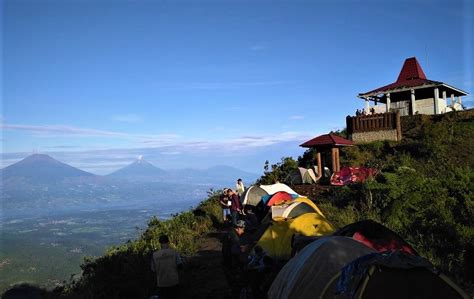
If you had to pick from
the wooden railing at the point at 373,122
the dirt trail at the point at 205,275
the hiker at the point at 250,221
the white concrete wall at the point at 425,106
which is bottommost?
the dirt trail at the point at 205,275

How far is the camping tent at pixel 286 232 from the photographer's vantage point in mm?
11375

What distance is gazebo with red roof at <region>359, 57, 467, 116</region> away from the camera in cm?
3008

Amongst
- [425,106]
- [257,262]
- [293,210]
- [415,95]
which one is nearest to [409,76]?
[415,95]

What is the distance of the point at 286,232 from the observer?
11516 mm

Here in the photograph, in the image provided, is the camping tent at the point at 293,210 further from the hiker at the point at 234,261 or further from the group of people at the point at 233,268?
the hiker at the point at 234,261

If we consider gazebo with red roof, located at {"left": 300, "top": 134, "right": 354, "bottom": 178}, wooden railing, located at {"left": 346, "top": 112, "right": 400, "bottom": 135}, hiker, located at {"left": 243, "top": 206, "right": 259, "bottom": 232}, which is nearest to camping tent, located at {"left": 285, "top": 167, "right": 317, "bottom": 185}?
gazebo with red roof, located at {"left": 300, "top": 134, "right": 354, "bottom": 178}

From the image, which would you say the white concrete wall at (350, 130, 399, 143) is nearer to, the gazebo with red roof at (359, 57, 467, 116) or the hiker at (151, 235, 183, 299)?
the gazebo with red roof at (359, 57, 467, 116)

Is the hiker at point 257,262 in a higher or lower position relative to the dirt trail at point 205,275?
higher

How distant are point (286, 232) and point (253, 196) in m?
7.38

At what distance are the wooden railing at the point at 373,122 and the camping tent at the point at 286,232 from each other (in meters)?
15.1

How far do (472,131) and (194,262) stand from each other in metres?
18.1

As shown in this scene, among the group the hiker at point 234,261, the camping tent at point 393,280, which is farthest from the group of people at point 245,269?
the camping tent at point 393,280

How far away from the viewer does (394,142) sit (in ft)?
80.8

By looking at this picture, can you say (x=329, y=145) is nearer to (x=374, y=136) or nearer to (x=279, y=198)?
(x=374, y=136)
